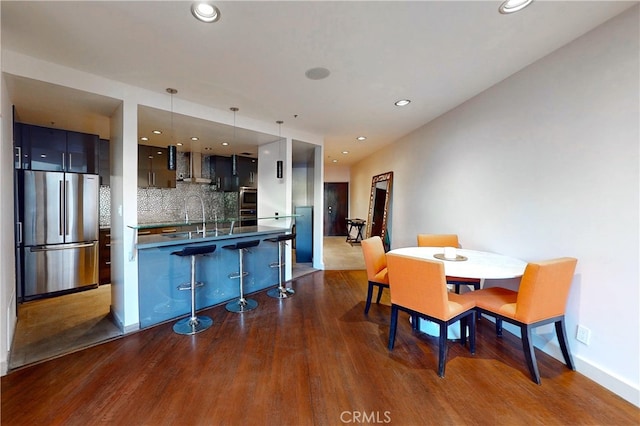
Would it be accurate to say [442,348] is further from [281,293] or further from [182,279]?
[182,279]

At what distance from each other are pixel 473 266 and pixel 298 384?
1741 mm

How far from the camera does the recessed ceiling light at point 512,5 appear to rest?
165cm

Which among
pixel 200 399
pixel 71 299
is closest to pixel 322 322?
pixel 200 399

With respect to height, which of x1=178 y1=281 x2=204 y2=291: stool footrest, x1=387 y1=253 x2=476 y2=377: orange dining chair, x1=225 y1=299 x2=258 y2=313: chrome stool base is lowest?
x1=225 y1=299 x2=258 y2=313: chrome stool base

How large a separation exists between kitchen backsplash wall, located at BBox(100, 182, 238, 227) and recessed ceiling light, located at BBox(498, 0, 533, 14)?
505cm

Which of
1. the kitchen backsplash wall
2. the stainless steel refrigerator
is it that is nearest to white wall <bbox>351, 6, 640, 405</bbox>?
the kitchen backsplash wall

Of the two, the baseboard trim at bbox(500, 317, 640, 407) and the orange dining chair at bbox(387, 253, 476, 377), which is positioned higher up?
the orange dining chair at bbox(387, 253, 476, 377)

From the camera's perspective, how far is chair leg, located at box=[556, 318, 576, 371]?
204 centimetres

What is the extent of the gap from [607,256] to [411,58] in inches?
85.2

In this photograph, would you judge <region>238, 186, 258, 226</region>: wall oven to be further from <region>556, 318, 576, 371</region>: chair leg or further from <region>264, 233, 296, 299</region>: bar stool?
Answer: <region>556, 318, 576, 371</region>: chair leg

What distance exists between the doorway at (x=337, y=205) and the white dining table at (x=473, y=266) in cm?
647

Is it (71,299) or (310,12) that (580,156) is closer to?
(310,12)

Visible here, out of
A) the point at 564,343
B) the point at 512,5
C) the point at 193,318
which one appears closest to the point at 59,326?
the point at 193,318

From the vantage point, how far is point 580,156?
206 cm
